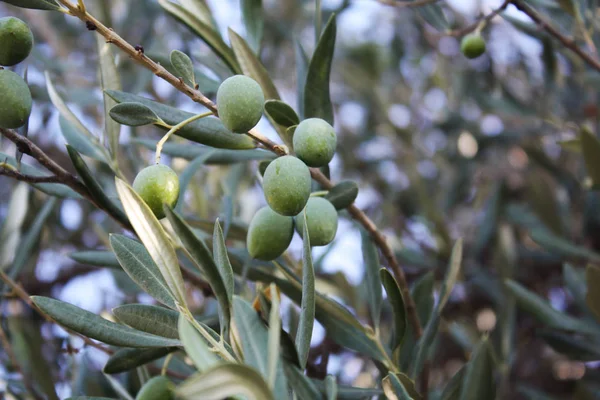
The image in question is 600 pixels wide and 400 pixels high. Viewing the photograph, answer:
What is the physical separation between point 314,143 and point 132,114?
28cm

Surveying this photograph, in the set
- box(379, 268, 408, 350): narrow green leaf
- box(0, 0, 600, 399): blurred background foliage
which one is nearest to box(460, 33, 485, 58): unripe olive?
box(0, 0, 600, 399): blurred background foliage

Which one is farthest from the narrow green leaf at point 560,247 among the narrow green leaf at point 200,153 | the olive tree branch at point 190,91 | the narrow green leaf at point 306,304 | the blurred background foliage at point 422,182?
the narrow green leaf at point 306,304

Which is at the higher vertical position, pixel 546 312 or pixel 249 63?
pixel 249 63

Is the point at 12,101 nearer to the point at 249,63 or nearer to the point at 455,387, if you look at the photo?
the point at 249,63

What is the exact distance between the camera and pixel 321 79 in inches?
47.5

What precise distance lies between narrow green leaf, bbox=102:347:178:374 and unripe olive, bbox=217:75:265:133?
0.39 m

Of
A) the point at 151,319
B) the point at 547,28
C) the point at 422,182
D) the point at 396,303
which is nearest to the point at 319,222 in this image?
the point at 396,303

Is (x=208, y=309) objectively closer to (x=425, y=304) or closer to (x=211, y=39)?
(x=425, y=304)

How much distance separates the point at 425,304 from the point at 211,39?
746mm

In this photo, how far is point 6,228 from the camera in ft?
5.14

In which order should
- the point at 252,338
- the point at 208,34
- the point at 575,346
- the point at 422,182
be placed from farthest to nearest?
the point at 422,182 → the point at 575,346 → the point at 208,34 → the point at 252,338

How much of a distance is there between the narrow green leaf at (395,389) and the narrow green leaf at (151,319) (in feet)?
→ 1.03

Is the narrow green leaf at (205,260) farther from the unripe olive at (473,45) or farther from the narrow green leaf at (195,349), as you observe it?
the unripe olive at (473,45)

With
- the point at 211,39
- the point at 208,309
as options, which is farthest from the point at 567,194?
the point at 211,39
